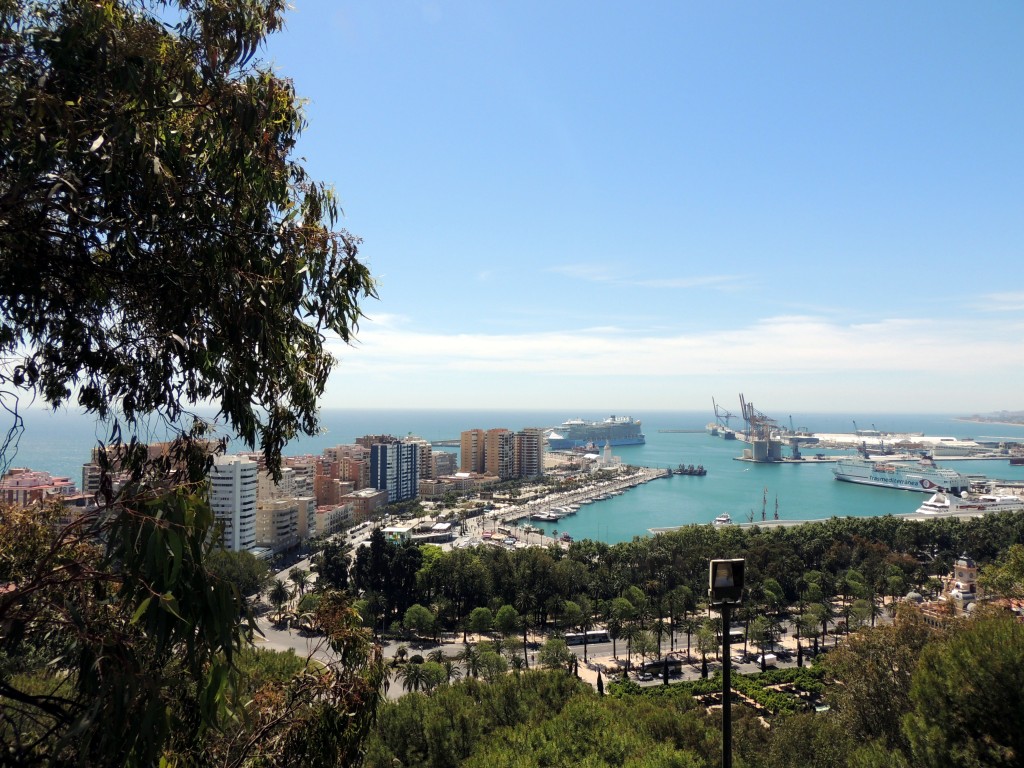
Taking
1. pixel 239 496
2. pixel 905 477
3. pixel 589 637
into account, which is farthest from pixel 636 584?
pixel 905 477

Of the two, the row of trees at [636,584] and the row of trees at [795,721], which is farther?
the row of trees at [636,584]

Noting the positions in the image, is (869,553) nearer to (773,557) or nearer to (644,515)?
(773,557)

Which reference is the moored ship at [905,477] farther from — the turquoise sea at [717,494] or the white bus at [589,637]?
the white bus at [589,637]

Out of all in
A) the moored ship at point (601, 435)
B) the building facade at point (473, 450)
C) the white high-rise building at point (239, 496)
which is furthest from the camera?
the moored ship at point (601, 435)

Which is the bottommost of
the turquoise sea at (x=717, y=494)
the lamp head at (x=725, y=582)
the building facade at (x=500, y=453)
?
the turquoise sea at (x=717, y=494)

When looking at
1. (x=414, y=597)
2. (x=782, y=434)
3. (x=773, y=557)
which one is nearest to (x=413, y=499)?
(x=414, y=597)

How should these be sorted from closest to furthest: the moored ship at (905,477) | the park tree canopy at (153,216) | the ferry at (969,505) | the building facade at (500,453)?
the park tree canopy at (153,216)
the ferry at (969,505)
the moored ship at (905,477)
the building facade at (500,453)

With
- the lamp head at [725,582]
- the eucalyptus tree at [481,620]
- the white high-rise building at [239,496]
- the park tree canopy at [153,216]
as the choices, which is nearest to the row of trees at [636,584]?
the eucalyptus tree at [481,620]

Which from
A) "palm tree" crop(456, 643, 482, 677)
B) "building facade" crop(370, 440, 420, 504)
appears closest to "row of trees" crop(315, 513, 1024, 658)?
"palm tree" crop(456, 643, 482, 677)
